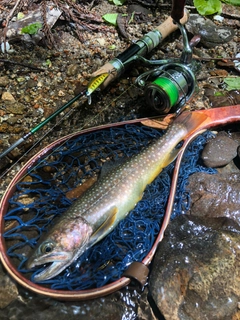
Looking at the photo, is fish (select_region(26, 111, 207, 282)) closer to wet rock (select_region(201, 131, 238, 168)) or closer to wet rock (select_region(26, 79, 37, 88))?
wet rock (select_region(201, 131, 238, 168))

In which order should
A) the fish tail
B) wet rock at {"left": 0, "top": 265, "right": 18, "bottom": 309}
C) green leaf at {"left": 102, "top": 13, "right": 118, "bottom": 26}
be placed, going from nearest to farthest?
wet rock at {"left": 0, "top": 265, "right": 18, "bottom": 309}
the fish tail
green leaf at {"left": 102, "top": 13, "right": 118, "bottom": 26}

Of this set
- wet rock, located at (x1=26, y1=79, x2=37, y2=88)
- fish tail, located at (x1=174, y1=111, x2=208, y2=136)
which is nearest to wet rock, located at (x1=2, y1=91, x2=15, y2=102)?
wet rock, located at (x1=26, y1=79, x2=37, y2=88)

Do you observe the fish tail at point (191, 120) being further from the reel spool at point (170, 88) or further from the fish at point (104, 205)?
the reel spool at point (170, 88)

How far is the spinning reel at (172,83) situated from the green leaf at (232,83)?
995 mm

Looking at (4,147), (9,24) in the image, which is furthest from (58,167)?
(9,24)

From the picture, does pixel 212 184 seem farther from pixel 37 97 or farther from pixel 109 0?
pixel 109 0

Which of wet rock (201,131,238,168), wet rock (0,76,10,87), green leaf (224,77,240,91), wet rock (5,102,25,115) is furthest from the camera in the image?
green leaf (224,77,240,91)

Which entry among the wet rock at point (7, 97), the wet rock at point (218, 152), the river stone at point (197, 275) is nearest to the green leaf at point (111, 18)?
the wet rock at point (7, 97)

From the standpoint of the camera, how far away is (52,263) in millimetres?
3002

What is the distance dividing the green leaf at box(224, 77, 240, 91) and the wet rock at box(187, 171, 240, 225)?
5.42 ft

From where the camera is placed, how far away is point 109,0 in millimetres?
5855

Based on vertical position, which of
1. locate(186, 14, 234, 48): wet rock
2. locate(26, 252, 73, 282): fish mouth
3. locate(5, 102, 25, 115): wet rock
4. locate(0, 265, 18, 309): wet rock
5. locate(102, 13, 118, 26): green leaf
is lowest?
locate(186, 14, 234, 48): wet rock

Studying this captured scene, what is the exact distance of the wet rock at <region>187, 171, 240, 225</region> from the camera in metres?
3.63

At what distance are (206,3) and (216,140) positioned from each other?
→ 115 inches
